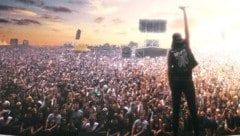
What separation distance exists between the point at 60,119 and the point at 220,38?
149cm

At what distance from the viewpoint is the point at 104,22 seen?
9.86 feet

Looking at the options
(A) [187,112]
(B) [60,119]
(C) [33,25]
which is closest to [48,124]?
(B) [60,119]

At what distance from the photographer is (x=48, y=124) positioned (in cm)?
290

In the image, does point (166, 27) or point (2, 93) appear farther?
point (166, 27)

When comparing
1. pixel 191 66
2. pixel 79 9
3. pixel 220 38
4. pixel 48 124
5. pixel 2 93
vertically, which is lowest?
pixel 48 124

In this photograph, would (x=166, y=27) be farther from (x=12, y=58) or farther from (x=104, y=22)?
(x=12, y=58)

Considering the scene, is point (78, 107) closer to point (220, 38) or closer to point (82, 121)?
point (82, 121)

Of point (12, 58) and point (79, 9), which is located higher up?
point (79, 9)

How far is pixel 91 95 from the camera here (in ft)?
9.78

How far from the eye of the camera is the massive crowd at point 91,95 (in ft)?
9.50

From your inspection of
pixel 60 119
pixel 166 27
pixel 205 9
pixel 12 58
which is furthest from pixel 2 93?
pixel 205 9

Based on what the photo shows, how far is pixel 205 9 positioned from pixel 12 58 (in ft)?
5.29

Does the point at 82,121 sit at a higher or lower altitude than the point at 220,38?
lower

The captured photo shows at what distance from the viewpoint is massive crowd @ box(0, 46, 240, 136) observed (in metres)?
2.90
